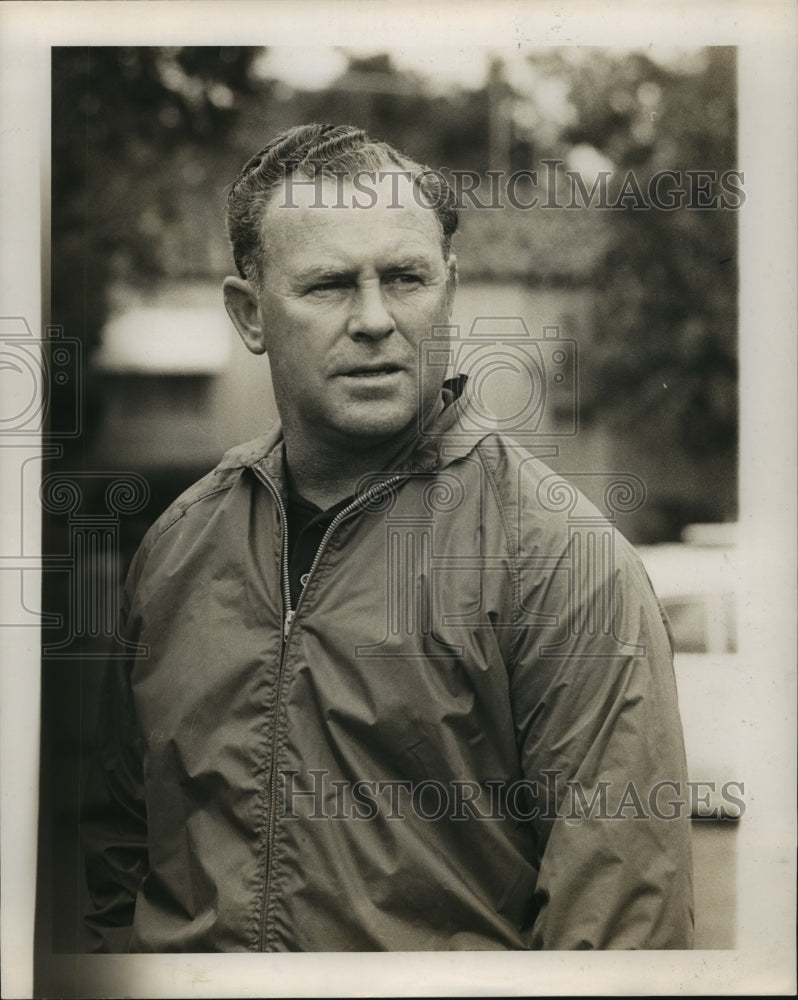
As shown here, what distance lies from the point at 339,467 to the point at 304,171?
2.10 ft

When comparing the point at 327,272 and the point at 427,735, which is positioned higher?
the point at 327,272

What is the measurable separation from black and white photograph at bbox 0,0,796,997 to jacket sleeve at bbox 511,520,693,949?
10 millimetres

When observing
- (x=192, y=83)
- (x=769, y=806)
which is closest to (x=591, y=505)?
(x=769, y=806)

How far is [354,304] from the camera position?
2660mm

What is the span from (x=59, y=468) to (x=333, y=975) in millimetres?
1252

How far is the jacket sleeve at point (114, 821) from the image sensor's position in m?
2.77

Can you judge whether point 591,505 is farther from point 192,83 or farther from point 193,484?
point 192,83

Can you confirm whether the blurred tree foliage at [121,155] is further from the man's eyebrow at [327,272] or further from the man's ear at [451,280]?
the man's ear at [451,280]

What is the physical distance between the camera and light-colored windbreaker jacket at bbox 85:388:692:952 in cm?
262

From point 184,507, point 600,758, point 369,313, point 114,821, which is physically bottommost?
point 114,821

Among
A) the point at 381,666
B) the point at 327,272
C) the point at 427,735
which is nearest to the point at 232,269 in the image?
the point at 327,272

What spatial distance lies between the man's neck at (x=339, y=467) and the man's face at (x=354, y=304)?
0.08 feet

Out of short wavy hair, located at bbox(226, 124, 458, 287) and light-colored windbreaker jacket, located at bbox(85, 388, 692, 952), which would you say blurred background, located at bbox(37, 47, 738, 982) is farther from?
light-colored windbreaker jacket, located at bbox(85, 388, 692, 952)

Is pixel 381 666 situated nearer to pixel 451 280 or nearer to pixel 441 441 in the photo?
pixel 441 441
